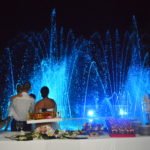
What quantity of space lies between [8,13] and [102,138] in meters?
14.1

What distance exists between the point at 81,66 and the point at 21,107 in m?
12.3

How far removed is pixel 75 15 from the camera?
17.1m

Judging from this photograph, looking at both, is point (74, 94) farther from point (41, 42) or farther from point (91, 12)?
point (91, 12)

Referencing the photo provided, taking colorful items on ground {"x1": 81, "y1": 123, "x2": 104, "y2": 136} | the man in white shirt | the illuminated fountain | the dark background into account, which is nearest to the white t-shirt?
the man in white shirt

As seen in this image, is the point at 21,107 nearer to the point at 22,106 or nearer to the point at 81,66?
the point at 22,106

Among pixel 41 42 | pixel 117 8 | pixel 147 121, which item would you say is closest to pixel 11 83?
pixel 41 42

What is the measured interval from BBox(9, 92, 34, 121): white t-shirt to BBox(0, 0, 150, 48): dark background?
11647 mm

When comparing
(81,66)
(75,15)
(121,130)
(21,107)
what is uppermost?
(75,15)

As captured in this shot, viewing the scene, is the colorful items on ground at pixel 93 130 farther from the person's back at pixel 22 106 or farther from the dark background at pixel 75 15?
the dark background at pixel 75 15

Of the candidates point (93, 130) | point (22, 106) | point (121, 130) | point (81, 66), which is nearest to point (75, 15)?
point (81, 66)

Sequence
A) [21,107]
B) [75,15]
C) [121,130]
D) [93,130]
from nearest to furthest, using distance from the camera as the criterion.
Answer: [121,130]
[93,130]
[21,107]
[75,15]

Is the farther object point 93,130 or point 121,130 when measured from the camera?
point 93,130

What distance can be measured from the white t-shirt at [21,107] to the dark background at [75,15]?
38.2 ft

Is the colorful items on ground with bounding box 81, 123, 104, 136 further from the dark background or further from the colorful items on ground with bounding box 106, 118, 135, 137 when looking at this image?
the dark background
